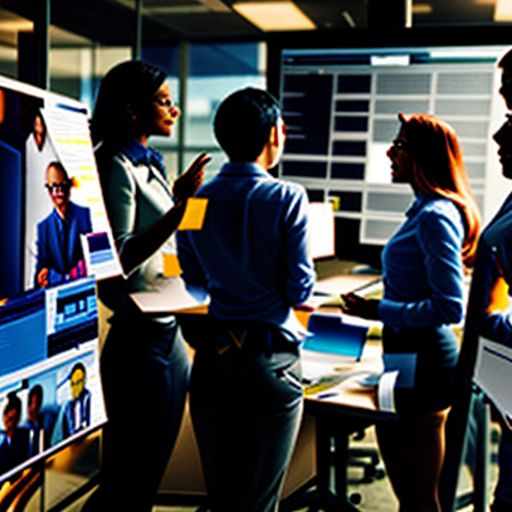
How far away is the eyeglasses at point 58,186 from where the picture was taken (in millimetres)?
1422

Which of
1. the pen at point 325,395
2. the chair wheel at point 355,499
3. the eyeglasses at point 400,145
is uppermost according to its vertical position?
the eyeglasses at point 400,145

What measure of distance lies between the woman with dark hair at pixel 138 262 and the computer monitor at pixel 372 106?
Result: 383 millimetres

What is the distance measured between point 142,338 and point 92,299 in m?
0.37

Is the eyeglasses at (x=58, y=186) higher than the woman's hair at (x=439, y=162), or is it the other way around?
the woman's hair at (x=439, y=162)

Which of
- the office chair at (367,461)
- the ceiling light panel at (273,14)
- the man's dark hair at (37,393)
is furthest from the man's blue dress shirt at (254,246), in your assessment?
the ceiling light panel at (273,14)

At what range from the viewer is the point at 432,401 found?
1857 mm

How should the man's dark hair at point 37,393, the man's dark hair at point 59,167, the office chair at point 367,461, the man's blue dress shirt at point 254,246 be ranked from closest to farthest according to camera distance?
the man's dark hair at point 37,393, the man's dark hair at point 59,167, the man's blue dress shirt at point 254,246, the office chair at point 367,461

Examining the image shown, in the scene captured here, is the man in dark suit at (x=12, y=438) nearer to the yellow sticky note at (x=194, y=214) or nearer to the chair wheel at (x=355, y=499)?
the yellow sticky note at (x=194, y=214)

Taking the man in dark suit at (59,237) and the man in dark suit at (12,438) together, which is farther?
the man in dark suit at (59,237)

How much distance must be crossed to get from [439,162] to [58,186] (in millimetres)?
970

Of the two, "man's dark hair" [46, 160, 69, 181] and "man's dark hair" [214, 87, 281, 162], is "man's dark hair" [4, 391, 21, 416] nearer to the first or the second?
"man's dark hair" [46, 160, 69, 181]

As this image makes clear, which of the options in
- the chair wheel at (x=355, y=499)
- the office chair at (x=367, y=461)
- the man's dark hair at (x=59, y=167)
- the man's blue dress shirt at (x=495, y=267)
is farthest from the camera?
the office chair at (x=367, y=461)

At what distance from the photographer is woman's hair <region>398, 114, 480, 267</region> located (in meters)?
1.87

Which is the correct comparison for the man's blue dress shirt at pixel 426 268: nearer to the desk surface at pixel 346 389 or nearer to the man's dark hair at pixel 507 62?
the desk surface at pixel 346 389
